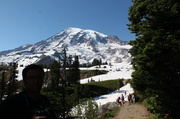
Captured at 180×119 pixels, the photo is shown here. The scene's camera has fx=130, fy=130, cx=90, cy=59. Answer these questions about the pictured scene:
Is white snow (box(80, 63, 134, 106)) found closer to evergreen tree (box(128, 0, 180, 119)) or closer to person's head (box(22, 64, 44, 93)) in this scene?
evergreen tree (box(128, 0, 180, 119))

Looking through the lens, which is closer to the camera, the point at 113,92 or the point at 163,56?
the point at 163,56

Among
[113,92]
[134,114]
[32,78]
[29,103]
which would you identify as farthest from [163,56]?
[113,92]

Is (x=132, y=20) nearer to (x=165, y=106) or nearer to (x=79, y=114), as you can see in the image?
(x=165, y=106)

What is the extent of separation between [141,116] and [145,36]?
333 inches

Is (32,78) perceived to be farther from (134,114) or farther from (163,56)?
(134,114)

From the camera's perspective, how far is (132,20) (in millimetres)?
10914

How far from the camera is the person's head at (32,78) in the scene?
6.27 feet

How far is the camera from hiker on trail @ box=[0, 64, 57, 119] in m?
1.62

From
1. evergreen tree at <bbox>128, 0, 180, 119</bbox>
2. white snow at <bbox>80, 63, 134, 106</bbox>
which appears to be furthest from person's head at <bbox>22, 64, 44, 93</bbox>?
white snow at <bbox>80, 63, 134, 106</bbox>

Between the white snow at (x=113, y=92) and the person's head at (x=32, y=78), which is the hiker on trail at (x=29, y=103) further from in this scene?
the white snow at (x=113, y=92)

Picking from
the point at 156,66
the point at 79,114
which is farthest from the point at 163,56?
the point at 79,114

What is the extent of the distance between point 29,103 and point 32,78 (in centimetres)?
36

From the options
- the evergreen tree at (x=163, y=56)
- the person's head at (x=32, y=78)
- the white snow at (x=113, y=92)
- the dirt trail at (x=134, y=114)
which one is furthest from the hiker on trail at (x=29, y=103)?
the dirt trail at (x=134, y=114)

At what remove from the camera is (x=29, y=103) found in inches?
69.7
